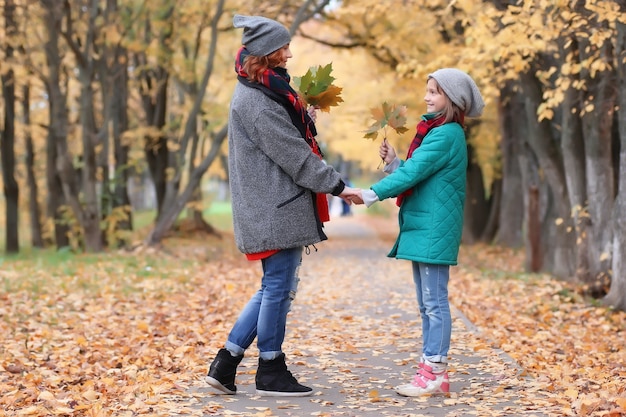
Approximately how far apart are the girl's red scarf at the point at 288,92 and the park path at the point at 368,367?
1.19 meters

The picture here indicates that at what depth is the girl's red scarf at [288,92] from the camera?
18.1 feet

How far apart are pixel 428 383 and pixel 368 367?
3.70 feet

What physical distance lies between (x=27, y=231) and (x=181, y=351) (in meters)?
41.2

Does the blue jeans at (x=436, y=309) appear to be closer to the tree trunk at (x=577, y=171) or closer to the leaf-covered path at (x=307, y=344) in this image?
the leaf-covered path at (x=307, y=344)

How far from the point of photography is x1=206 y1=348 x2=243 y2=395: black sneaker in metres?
5.66

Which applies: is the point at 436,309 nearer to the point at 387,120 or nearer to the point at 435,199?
the point at 435,199

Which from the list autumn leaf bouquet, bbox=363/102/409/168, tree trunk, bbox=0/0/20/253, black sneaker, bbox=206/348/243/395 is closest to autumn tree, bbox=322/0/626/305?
→ autumn leaf bouquet, bbox=363/102/409/168

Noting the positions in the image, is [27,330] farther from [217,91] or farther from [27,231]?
[27,231]

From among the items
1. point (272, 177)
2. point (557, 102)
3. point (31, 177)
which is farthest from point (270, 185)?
point (31, 177)

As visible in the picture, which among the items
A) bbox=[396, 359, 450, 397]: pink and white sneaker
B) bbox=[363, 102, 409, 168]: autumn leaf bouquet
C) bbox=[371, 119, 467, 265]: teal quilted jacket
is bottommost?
bbox=[396, 359, 450, 397]: pink and white sneaker

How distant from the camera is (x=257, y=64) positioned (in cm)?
551

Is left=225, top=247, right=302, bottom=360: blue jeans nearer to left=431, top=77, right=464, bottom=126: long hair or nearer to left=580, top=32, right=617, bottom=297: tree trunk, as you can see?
left=431, top=77, right=464, bottom=126: long hair

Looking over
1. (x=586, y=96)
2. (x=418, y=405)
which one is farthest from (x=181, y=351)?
(x=586, y=96)

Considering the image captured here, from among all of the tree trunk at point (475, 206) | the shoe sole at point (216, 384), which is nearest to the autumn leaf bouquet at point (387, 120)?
the shoe sole at point (216, 384)
